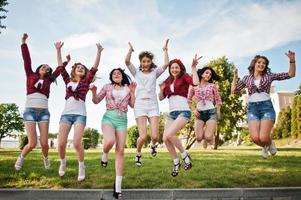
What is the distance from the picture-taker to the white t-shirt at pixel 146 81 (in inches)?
348

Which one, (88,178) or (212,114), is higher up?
(212,114)

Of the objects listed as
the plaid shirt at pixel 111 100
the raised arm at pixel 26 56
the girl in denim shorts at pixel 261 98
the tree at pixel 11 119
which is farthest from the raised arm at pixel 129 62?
the tree at pixel 11 119

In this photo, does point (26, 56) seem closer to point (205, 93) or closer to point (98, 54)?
point (98, 54)

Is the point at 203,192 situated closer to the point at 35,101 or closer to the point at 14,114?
the point at 35,101

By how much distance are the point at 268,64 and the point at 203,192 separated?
381cm

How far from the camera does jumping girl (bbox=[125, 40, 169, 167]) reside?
869 cm

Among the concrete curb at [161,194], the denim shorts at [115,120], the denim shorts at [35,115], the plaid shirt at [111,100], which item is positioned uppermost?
the plaid shirt at [111,100]

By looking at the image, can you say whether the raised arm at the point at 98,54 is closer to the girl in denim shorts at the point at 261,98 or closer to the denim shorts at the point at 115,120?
the denim shorts at the point at 115,120

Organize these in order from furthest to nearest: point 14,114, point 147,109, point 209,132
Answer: point 14,114 → point 209,132 → point 147,109

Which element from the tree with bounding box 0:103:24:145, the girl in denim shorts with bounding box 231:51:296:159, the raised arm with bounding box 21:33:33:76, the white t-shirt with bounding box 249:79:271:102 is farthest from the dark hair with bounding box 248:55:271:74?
the tree with bounding box 0:103:24:145

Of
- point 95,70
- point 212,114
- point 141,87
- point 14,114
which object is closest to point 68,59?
point 95,70

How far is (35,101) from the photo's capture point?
9172 mm

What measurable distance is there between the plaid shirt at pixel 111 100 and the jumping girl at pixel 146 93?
1.34 ft

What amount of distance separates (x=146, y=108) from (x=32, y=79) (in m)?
3.12
